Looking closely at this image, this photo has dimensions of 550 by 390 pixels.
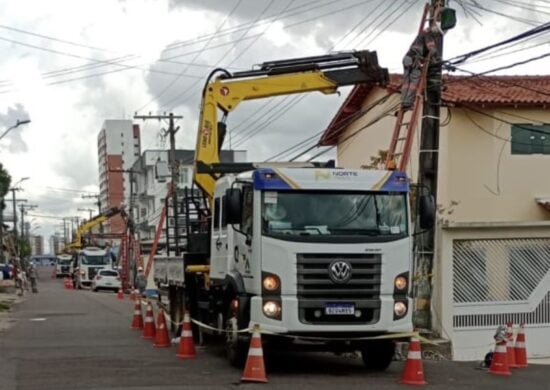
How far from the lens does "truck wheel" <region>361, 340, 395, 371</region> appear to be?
13859 millimetres

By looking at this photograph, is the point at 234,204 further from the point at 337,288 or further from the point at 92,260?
the point at 92,260

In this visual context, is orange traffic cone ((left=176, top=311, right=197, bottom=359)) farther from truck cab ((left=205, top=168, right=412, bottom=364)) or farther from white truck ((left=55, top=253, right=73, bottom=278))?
white truck ((left=55, top=253, right=73, bottom=278))

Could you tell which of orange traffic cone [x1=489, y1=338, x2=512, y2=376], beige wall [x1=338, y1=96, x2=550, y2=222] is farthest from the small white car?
orange traffic cone [x1=489, y1=338, x2=512, y2=376]

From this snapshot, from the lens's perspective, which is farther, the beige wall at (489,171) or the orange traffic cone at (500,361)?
the beige wall at (489,171)

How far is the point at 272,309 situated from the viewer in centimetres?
1284

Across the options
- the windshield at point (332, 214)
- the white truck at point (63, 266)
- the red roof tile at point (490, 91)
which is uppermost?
the red roof tile at point (490, 91)

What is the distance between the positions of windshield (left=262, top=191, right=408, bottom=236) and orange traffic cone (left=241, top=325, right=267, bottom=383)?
155cm

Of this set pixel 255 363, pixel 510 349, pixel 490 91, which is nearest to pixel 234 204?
pixel 255 363

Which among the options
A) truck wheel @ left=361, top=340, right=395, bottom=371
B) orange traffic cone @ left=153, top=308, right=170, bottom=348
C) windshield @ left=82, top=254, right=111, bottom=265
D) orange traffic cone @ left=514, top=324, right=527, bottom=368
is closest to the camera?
truck wheel @ left=361, top=340, right=395, bottom=371

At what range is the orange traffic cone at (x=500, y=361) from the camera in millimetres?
14062

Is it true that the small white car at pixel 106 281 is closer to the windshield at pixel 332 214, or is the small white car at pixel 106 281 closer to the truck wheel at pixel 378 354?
the truck wheel at pixel 378 354

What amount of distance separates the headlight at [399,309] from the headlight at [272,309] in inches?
66.8

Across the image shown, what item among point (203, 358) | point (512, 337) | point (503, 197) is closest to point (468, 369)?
point (512, 337)

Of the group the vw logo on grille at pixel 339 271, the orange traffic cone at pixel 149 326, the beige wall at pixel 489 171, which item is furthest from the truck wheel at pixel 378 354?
the beige wall at pixel 489 171
